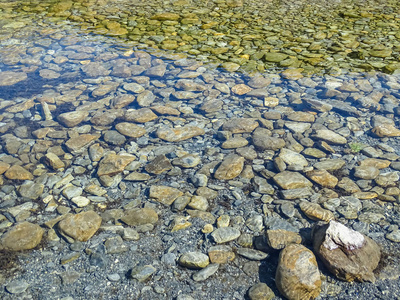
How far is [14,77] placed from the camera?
721 cm

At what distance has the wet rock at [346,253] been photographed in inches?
135

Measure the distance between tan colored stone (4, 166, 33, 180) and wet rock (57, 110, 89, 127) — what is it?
1.31 m

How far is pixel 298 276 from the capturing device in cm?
331

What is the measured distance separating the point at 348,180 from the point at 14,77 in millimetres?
6577

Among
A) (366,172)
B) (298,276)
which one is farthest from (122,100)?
(298,276)

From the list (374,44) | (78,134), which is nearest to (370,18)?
(374,44)

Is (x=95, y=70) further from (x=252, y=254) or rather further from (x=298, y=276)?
(x=298, y=276)

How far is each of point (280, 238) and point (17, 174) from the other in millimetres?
3636

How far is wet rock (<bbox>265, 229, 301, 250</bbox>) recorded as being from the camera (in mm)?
3814

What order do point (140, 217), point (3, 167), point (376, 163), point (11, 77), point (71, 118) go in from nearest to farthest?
point (140, 217) → point (3, 167) → point (376, 163) → point (71, 118) → point (11, 77)

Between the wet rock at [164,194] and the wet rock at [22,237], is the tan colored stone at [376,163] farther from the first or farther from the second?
the wet rock at [22,237]

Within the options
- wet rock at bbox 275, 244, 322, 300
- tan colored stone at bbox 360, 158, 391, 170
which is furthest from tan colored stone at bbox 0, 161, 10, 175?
tan colored stone at bbox 360, 158, 391, 170

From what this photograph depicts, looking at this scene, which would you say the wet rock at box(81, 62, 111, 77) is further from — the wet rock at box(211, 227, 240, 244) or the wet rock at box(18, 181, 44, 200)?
the wet rock at box(211, 227, 240, 244)

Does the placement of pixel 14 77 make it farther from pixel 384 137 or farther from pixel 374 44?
pixel 374 44
